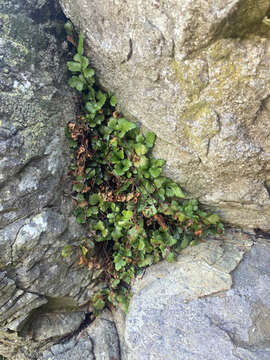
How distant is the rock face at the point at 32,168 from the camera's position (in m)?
2.04

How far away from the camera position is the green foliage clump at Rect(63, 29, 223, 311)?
246cm

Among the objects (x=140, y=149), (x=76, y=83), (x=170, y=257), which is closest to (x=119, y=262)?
(x=170, y=257)

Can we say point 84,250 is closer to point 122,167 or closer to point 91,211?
A: point 91,211

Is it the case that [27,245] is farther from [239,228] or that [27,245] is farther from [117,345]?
[239,228]

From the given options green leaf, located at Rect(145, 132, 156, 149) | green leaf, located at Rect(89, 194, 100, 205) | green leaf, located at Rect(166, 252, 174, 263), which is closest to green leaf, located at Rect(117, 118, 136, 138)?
green leaf, located at Rect(145, 132, 156, 149)

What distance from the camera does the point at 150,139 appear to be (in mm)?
2441

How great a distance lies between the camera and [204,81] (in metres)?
1.99

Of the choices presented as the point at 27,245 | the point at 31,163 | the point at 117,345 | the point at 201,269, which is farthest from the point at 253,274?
the point at 31,163

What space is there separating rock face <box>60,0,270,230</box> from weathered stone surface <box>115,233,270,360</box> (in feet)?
1.70

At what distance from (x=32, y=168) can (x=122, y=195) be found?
91 cm

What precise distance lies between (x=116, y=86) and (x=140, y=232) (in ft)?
4.74

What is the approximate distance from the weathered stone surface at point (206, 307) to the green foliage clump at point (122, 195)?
209 millimetres

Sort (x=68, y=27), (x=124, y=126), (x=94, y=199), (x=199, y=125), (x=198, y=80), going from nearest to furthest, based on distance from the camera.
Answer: (x=198, y=80) < (x=199, y=125) < (x=68, y=27) < (x=124, y=126) < (x=94, y=199)

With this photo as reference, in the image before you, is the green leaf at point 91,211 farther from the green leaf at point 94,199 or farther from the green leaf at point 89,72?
the green leaf at point 89,72
